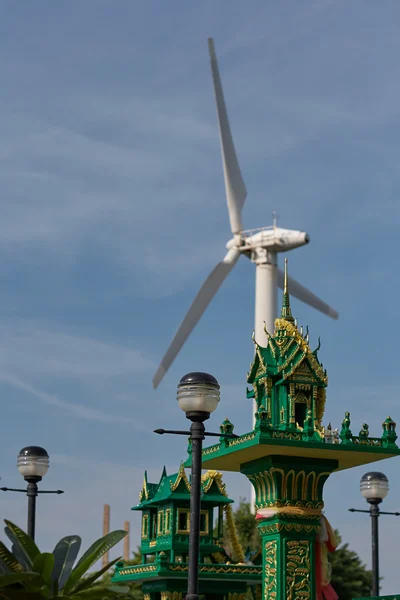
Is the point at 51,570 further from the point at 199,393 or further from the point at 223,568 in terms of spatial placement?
the point at 223,568

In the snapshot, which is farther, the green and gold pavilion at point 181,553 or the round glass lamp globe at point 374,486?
the green and gold pavilion at point 181,553

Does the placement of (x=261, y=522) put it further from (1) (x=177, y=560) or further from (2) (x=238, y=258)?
(2) (x=238, y=258)

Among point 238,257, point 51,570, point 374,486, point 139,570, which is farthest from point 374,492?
point 238,257

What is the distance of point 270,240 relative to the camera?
80.2 m

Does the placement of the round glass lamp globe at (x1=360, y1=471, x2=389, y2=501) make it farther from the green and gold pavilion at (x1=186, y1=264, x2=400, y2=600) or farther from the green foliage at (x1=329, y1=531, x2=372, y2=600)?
the green foliage at (x1=329, y1=531, x2=372, y2=600)

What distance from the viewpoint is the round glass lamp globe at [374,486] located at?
1352 inches

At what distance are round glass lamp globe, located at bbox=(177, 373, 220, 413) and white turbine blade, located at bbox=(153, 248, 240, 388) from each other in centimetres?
4990

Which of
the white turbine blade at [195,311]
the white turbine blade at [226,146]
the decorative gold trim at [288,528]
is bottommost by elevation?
the decorative gold trim at [288,528]

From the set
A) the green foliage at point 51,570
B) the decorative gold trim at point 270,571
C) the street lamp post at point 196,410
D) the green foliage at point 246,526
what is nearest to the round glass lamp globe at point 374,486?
the decorative gold trim at point 270,571

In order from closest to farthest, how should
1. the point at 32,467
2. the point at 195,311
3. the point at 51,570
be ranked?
1. the point at 51,570
2. the point at 32,467
3. the point at 195,311

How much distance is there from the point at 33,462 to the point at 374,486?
453 inches

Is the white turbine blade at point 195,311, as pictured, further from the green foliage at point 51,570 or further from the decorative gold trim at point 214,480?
the green foliage at point 51,570

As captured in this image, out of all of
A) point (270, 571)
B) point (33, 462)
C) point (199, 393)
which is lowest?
point (270, 571)

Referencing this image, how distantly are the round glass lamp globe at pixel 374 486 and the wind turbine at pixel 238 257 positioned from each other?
37564 mm
